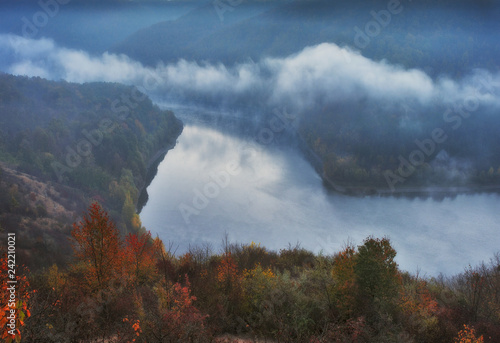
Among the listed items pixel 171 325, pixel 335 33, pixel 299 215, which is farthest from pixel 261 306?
pixel 335 33

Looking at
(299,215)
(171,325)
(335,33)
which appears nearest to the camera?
(171,325)

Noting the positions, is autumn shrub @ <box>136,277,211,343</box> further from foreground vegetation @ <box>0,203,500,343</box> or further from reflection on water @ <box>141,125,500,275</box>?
reflection on water @ <box>141,125,500,275</box>

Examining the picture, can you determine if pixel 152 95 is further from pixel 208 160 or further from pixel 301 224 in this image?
pixel 301 224

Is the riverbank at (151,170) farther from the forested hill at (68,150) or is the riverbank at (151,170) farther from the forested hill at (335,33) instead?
the forested hill at (335,33)

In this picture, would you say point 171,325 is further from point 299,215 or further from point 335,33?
point 335,33

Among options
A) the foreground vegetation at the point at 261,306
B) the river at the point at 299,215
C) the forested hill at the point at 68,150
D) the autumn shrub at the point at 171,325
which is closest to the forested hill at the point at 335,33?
the river at the point at 299,215

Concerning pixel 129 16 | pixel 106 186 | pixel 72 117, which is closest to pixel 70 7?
pixel 129 16

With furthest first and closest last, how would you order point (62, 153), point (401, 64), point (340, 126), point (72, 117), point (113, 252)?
point (401, 64) < point (340, 126) < point (72, 117) < point (62, 153) < point (113, 252)
